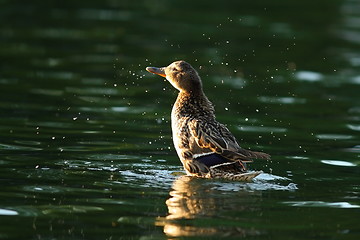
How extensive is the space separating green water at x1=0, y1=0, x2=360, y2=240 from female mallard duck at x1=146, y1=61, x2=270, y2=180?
20 cm

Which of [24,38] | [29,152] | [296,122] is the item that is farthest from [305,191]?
[24,38]

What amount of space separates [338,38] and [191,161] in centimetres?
1506

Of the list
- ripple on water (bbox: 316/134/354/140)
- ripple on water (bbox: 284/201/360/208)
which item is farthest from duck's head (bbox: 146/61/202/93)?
ripple on water (bbox: 316/134/354/140)

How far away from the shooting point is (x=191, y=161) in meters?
11.9

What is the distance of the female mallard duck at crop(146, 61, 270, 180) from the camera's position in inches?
452

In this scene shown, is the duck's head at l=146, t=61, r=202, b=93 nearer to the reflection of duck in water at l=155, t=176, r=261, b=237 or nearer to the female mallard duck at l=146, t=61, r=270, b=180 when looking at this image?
the female mallard duck at l=146, t=61, r=270, b=180

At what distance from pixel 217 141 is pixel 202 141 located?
0.72 ft

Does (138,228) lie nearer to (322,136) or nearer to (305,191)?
(305,191)

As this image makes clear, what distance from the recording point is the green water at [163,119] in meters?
9.89

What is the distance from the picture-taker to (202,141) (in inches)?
464

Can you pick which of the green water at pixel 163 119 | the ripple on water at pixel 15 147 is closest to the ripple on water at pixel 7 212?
the green water at pixel 163 119

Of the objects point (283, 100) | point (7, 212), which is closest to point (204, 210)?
point (7, 212)

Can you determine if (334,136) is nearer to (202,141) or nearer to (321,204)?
(202,141)

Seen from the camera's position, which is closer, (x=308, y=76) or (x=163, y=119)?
(x=163, y=119)
